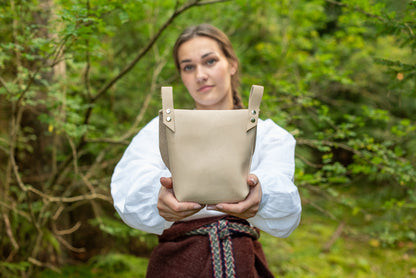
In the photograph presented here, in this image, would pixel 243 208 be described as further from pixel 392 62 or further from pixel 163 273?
pixel 392 62

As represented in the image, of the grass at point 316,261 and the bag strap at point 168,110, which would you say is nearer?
the bag strap at point 168,110

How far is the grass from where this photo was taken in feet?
8.71

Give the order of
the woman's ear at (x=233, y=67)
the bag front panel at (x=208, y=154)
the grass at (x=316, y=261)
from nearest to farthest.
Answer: the bag front panel at (x=208, y=154) < the woman's ear at (x=233, y=67) < the grass at (x=316, y=261)

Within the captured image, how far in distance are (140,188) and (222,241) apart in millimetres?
391

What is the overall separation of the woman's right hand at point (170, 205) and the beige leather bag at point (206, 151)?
0.03 m

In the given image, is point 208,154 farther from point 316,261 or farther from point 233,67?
point 316,261

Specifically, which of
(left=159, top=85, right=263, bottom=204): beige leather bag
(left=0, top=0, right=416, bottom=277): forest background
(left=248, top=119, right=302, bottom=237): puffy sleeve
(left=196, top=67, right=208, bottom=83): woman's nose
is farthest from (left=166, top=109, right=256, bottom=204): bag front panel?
(left=0, top=0, right=416, bottom=277): forest background

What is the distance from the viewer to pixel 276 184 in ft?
3.92

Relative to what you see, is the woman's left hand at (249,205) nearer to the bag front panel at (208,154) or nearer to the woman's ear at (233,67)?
the bag front panel at (208,154)

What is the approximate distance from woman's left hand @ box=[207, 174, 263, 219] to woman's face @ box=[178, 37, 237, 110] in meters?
0.53

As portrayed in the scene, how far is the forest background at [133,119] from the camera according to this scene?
6.06 ft

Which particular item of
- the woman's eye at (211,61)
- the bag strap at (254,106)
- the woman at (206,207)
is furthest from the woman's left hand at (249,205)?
the woman's eye at (211,61)

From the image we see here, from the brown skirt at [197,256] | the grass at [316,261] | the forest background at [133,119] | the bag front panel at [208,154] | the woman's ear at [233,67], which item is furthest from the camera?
the grass at [316,261]

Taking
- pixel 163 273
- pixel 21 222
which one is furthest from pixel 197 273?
pixel 21 222
